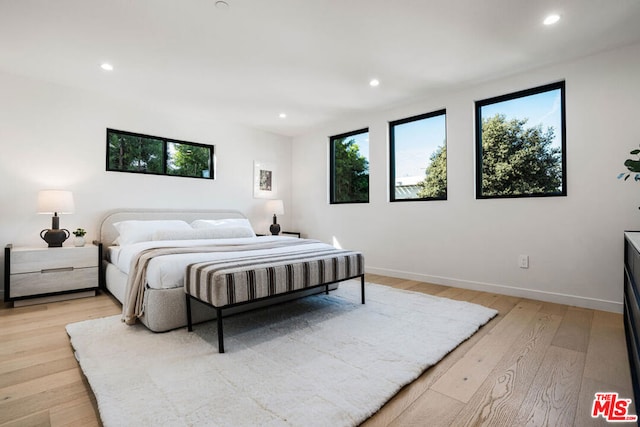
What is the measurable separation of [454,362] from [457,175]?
2.45 meters

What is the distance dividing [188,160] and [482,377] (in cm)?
444

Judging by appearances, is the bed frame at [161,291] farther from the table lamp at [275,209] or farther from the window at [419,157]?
the window at [419,157]

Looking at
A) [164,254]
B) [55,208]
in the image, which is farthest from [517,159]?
[55,208]

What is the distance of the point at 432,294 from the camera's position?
3.40 meters

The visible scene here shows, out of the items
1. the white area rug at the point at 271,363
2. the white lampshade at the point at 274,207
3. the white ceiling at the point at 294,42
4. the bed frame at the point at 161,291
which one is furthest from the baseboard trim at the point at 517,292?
Answer: the white ceiling at the point at 294,42

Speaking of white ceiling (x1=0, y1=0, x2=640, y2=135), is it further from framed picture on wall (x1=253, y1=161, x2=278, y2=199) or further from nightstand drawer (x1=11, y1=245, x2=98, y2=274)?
nightstand drawer (x1=11, y1=245, x2=98, y2=274)

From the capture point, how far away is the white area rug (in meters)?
1.38

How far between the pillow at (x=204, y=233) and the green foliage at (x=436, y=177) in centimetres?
238

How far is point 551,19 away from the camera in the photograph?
2359mm

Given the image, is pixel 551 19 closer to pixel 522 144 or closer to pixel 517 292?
pixel 522 144

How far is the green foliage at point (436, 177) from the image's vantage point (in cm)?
396

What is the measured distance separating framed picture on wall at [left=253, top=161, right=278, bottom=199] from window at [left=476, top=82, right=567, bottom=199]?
3320mm
